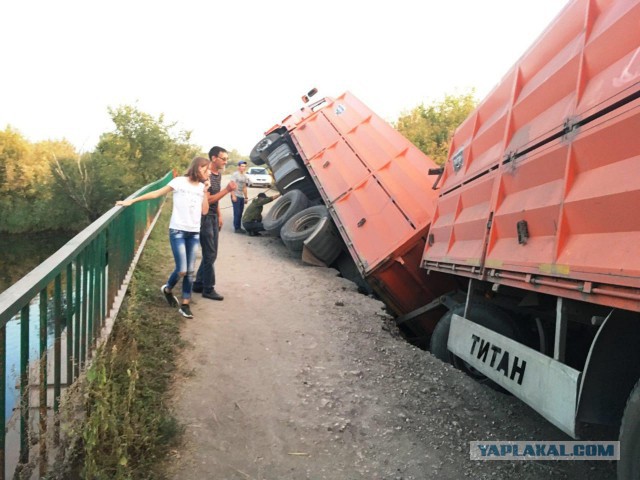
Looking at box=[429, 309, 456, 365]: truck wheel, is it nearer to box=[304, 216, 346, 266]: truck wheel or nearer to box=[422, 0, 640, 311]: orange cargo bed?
box=[422, 0, 640, 311]: orange cargo bed

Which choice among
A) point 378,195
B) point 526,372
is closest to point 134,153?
point 378,195

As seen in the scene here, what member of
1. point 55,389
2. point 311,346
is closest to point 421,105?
point 311,346

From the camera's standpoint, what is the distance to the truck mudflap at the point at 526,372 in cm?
212

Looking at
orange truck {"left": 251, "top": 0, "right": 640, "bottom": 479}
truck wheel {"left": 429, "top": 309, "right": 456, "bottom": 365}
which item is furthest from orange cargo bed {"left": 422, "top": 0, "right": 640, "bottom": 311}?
truck wheel {"left": 429, "top": 309, "right": 456, "bottom": 365}

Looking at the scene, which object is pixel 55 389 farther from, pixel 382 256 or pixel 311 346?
pixel 382 256

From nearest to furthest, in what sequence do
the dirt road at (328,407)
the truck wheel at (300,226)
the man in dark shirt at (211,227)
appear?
the dirt road at (328,407), the man in dark shirt at (211,227), the truck wheel at (300,226)

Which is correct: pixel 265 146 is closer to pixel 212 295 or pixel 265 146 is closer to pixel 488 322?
pixel 212 295

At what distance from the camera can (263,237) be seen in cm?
1088

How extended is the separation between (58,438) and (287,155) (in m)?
8.64

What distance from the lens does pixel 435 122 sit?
33969mm

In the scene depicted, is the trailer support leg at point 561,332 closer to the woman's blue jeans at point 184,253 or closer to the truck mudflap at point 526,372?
the truck mudflap at point 526,372

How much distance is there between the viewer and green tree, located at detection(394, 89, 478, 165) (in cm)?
2967

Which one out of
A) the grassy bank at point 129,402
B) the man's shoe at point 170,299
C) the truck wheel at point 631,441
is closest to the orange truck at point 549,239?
the truck wheel at point 631,441

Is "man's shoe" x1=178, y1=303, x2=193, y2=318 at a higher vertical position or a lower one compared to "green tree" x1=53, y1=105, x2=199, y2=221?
lower
